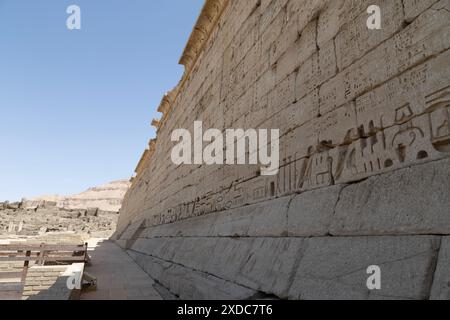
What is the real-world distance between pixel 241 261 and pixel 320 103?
5.42 feet

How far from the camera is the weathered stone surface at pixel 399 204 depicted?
59.7 inches

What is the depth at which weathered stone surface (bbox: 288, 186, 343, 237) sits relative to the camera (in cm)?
224

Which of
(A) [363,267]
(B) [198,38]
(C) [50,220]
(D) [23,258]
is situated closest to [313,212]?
(A) [363,267]

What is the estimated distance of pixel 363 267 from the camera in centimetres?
169

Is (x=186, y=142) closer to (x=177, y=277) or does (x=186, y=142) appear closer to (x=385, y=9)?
(x=177, y=277)

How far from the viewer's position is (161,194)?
31.8 feet

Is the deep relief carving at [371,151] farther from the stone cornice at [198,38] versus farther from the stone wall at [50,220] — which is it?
the stone wall at [50,220]

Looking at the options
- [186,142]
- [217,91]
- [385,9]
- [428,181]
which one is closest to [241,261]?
[428,181]

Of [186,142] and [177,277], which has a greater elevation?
[186,142]

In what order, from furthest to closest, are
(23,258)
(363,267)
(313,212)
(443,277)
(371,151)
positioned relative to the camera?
(23,258)
(313,212)
(371,151)
(363,267)
(443,277)

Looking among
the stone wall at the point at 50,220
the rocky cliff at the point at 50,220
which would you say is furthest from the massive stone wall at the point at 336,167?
the stone wall at the point at 50,220

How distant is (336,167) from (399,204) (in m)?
0.76

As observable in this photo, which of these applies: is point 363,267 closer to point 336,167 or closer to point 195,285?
point 336,167

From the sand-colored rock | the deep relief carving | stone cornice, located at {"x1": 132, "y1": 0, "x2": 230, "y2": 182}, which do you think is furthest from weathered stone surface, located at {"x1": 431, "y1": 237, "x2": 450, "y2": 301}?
the sand-colored rock
